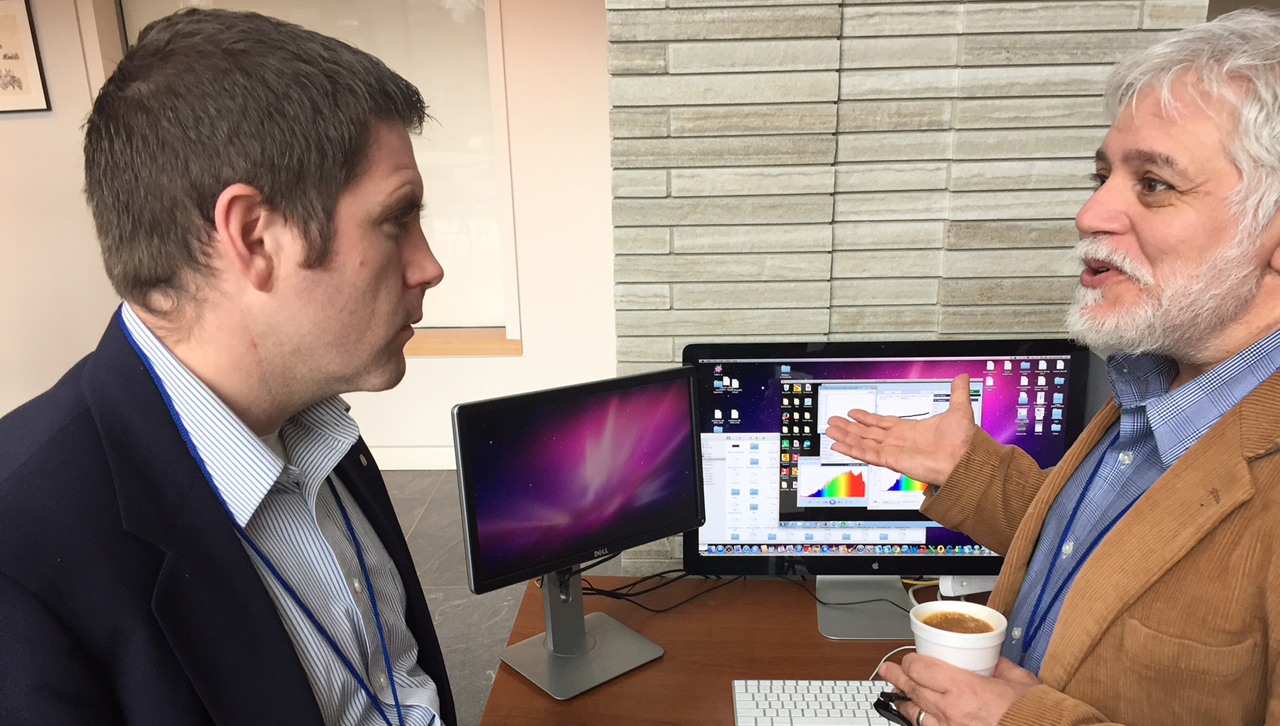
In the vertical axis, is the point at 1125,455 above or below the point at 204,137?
below

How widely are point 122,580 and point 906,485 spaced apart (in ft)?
3.84

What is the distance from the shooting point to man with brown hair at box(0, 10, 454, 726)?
2.49ft

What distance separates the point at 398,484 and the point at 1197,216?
3701mm

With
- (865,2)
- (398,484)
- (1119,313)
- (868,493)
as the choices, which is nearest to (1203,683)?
(1119,313)

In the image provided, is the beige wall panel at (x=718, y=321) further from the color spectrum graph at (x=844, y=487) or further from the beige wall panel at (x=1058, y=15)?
the beige wall panel at (x=1058, y=15)

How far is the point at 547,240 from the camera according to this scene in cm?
391

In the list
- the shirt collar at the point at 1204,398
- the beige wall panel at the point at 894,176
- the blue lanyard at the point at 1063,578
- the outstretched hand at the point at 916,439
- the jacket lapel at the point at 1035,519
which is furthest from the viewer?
the beige wall panel at the point at 894,176

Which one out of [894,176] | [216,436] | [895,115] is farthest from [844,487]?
Answer: [216,436]

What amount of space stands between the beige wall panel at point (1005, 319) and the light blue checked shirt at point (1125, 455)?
0.54 metres

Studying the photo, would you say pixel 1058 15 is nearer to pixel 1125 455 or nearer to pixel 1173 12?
pixel 1173 12

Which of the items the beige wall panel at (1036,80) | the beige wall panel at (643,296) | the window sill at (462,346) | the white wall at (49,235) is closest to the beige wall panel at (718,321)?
the beige wall panel at (643,296)

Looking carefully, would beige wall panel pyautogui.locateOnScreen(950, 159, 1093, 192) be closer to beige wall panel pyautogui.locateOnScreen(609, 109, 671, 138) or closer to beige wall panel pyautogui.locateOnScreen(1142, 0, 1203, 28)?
beige wall panel pyautogui.locateOnScreen(1142, 0, 1203, 28)

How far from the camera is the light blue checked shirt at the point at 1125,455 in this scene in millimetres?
959

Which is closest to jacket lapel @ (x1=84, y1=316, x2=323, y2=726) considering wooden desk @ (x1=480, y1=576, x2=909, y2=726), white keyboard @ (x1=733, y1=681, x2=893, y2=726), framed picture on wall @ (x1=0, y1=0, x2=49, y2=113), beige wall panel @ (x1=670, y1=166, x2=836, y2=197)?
wooden desk @ (x1=480, y1=576, x2=909, y2=726)
